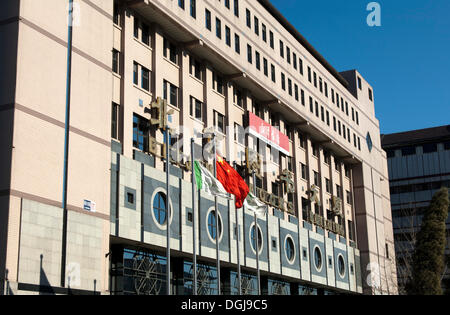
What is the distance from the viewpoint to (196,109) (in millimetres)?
43188

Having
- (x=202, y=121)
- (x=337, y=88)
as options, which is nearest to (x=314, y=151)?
(x=337, y=88)

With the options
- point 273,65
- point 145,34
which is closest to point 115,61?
point 145,34

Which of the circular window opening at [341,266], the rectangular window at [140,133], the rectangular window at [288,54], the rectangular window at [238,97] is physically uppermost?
the rectangular window at [288,54]

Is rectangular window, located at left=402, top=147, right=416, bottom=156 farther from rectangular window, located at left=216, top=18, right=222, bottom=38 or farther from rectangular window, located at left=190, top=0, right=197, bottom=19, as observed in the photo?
rectangular window, located at left=190, top=0, right=197, bottom=19

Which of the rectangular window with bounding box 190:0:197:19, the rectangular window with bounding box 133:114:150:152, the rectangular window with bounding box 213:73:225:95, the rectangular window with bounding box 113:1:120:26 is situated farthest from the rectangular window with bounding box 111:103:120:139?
the rectangular window with bounding box 213:73:225:95

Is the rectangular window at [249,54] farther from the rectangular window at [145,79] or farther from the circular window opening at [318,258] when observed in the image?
the circular window opening at [318,258]

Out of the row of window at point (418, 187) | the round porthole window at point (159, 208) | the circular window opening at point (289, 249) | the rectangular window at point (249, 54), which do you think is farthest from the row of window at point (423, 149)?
the round porthole window at point (159, 208)

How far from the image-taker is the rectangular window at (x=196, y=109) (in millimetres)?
42606

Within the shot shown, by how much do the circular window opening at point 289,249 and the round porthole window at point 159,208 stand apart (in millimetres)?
16193

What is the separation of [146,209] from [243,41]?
61.5 feet

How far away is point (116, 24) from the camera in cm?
3697

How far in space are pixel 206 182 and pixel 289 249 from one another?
22.3 meters

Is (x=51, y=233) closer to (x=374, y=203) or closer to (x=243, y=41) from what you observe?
(x=243, y=41)

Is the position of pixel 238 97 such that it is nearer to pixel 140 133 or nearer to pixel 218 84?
pixel 218 84
